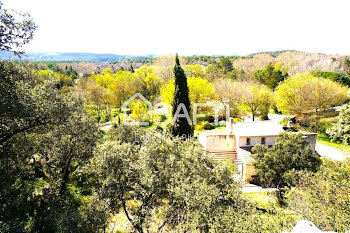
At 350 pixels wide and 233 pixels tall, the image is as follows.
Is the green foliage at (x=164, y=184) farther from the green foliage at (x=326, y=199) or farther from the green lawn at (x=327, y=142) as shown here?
the green lawn at (x=327, y=142)

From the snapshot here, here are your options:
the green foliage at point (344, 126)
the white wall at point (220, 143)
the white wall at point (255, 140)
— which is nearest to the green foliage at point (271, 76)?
the green foliage at point (344, 126)

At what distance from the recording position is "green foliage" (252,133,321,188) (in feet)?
46.5

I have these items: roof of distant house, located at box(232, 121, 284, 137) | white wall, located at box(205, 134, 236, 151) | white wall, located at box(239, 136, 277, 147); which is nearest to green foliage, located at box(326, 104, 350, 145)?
roof of distant house, located at box(232, 121, 284, 137)

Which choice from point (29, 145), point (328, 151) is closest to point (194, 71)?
point (328, 151)

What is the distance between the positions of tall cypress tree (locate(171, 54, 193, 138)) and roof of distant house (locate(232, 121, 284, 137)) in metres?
5.09

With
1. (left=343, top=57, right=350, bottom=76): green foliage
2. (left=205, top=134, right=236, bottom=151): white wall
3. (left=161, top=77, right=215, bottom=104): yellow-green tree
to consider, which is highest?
(left=343, top=57, right=350, bottom=76): green foliage

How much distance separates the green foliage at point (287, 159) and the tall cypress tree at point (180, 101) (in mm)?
10109

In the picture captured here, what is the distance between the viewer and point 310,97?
90.1 ft

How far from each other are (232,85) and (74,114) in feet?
97.8

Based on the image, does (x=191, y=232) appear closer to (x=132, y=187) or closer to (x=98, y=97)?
(x=132, y=187)

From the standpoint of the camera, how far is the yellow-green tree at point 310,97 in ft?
90.2

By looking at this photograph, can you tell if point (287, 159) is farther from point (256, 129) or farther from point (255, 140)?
point (256, 129)

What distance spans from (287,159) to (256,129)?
8.11 m

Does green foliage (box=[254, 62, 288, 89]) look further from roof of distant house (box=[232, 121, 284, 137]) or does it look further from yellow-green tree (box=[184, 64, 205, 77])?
roof of distant house (box=[232, 121, 284, 137])
